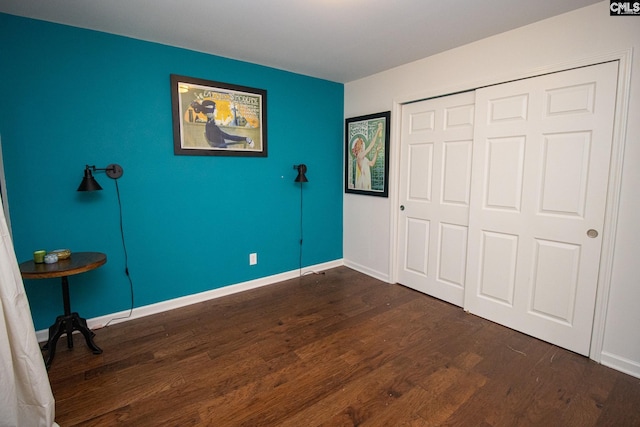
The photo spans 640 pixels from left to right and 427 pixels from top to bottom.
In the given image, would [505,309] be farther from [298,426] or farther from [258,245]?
[258,245]

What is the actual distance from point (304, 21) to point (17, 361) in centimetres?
255

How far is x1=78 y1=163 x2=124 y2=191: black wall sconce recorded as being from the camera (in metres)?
2.28

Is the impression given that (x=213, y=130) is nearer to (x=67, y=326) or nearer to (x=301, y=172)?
(x=301, y=172)

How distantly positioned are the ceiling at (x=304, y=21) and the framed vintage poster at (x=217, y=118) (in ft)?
1.11

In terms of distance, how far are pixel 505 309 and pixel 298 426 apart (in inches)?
77.4

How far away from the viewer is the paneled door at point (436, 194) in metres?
2.88

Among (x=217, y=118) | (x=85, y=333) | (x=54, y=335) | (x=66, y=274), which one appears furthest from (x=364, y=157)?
(x=54, y=335)

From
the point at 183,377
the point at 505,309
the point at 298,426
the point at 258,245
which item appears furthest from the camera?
the point at 258,245

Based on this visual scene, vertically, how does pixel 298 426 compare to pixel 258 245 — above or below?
below

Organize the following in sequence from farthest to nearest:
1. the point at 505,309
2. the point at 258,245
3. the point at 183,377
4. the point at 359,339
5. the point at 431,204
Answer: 1. the point at 258,245
2. the point at 431,204
3. the point at 505,309
4. the point at 359,339
5. the point at 183,377

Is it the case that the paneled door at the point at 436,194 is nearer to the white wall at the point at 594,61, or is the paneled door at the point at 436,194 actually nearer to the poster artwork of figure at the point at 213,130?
the white wall at the point at 594,61

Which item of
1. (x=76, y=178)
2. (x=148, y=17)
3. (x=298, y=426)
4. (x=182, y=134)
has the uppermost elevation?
(x=148, y=17)

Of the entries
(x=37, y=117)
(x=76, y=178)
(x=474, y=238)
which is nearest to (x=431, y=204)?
(x=474, y=238)

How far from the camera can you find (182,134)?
2.86m
